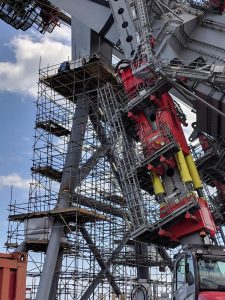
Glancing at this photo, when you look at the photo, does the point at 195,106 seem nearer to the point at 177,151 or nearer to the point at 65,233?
the point at 177,151

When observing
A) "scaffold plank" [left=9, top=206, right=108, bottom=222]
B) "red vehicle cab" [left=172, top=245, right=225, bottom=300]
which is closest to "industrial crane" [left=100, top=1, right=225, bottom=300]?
"scaffold plank" [left=9, top=206, right=108, bottom=222]

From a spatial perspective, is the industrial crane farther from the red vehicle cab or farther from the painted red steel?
the painted red steel

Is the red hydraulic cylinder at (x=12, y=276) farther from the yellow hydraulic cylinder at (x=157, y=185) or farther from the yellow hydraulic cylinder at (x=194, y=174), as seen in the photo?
the yellow hydraulic cylinder at (x=194, y=174)

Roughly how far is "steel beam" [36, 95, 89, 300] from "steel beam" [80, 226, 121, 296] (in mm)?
1835

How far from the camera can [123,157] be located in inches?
912

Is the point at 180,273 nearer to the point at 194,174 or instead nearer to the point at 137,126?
the point at 194,174

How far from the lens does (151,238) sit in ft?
69.6

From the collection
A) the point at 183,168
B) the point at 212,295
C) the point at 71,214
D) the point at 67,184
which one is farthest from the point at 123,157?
the point at 212,295

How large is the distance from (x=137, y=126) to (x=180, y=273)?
489 inches

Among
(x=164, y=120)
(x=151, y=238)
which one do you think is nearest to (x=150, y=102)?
(x=164, y=120)

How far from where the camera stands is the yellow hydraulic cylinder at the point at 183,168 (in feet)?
66.6

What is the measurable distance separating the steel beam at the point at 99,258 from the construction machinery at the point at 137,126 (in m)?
0.07

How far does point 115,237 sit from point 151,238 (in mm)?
8542

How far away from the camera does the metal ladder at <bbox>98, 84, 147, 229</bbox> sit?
2152cm
